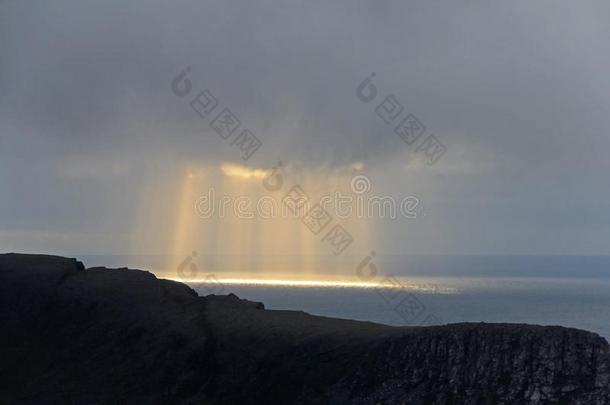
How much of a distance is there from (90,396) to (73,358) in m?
10.9

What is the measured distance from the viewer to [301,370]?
76750 mm

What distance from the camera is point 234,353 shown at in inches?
3280

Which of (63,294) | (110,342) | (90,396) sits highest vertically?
(63,294)

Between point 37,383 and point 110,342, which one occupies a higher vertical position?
point 110,342

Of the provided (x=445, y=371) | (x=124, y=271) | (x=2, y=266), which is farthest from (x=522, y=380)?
(x=2, y=266)

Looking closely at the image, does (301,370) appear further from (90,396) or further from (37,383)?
(37,383)

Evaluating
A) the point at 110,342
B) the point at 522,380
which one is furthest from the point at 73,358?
the point at 522,380

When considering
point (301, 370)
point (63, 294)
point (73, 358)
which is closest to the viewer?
point (301, 370)

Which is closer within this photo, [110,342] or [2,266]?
[110,342]

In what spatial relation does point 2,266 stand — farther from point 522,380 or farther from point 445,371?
point 522,380

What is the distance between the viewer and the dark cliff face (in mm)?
67625

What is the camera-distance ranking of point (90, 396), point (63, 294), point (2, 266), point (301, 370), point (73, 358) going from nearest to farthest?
point (301, 370) → point (90, 396) → point (73, 358) → point (63, 294) → point (2, 266)

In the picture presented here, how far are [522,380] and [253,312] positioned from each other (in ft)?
124

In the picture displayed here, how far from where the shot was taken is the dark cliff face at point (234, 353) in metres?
67.6
